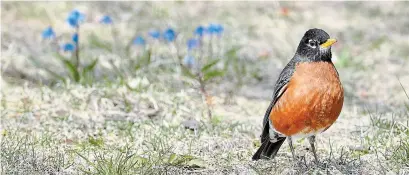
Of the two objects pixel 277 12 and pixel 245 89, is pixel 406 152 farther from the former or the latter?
pixel 277 12

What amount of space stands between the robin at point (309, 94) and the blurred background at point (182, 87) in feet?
0.75

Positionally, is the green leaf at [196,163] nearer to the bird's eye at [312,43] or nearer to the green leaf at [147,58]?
the bird's eye at [312,43]

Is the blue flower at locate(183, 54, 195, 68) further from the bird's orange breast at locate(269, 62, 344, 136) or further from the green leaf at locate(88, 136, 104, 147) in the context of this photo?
the bird's orange breast at locate(269, 62, 344, 136)

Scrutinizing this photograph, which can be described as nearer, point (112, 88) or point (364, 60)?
point (112, 88)

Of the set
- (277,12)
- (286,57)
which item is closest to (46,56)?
(286,57)

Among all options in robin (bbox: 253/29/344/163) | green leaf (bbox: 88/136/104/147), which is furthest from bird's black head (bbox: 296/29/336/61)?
green leaf (bbox: 88/136/104/147)

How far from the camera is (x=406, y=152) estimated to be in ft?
14.7

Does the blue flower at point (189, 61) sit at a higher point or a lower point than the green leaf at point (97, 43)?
lower

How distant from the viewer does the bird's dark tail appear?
15.6 ft

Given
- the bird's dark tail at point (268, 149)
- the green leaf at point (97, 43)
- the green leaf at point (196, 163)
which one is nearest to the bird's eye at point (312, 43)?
the bird's dark tail at point (268, 149)

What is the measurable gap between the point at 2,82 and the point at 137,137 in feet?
6.24

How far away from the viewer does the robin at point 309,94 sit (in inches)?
171

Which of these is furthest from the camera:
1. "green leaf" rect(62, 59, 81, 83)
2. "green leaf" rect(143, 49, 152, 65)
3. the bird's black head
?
"green leaf" rect(143, 49, 152, 65)

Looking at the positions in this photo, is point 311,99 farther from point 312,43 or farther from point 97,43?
point 97,43
